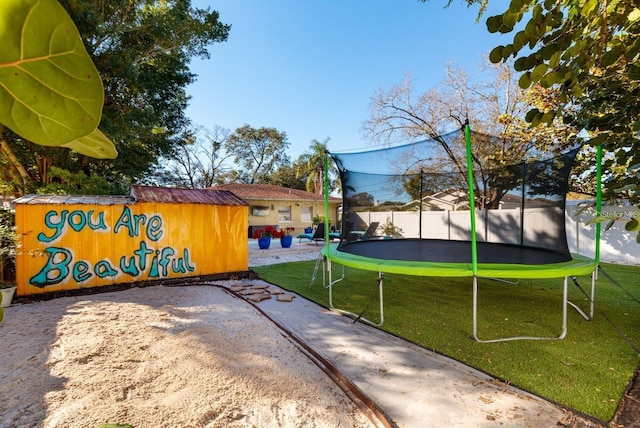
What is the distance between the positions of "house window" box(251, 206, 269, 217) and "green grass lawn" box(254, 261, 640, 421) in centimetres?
991

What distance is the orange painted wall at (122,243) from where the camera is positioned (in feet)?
14.5

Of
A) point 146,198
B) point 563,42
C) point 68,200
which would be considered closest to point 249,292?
point 146,198

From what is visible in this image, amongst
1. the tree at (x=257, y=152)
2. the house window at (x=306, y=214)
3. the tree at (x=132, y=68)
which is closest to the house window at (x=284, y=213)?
the house window at (x=306, y=214)

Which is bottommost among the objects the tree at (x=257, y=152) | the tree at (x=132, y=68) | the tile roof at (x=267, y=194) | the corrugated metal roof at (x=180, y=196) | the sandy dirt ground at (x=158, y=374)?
the sandy dirt ground at (x=158, y=374)

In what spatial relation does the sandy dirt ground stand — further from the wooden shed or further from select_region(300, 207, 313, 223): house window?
select_region(300, 207, 313, 223): house window

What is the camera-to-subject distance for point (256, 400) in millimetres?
2086

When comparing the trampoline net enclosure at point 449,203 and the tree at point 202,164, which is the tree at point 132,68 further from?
the tree at point 202,164

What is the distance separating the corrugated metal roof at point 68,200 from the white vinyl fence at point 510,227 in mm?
4132

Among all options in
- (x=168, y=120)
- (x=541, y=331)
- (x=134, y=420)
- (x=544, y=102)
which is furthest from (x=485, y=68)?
(x=134, y=420)

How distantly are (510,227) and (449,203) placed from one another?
53.8 inches

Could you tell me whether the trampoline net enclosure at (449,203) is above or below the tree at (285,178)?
below

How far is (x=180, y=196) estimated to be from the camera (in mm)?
5797

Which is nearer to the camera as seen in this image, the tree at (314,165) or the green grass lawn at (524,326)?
the green grass lawn at (524,326)

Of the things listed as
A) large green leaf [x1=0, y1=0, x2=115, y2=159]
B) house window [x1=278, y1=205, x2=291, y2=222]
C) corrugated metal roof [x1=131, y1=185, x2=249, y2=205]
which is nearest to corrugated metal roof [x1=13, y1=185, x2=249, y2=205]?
corrugated metal roof [x1=131, y1=185, x2=249, y2=205]
